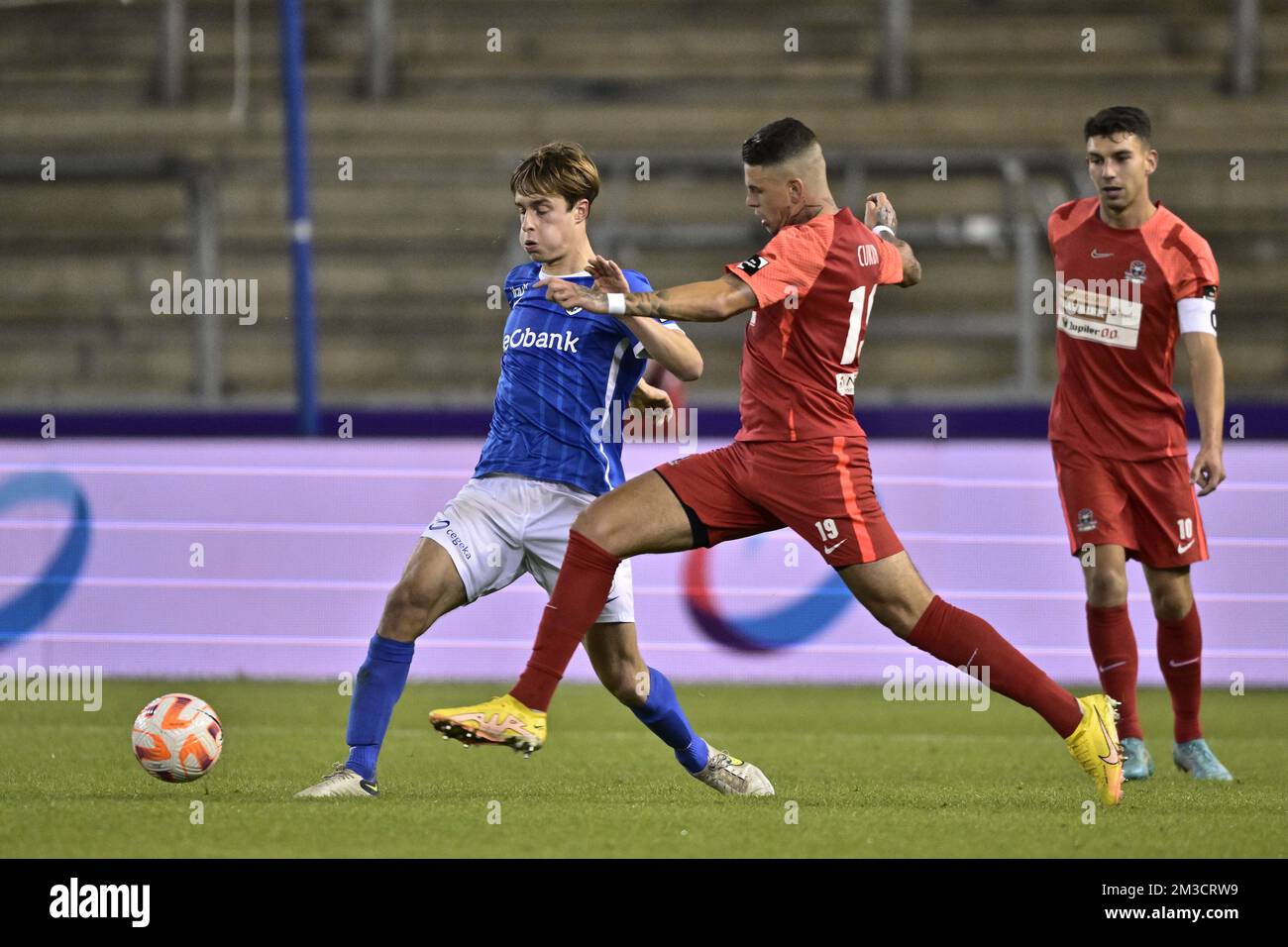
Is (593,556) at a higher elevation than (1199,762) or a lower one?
higher

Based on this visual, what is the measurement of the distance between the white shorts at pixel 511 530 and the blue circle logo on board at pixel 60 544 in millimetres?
4054

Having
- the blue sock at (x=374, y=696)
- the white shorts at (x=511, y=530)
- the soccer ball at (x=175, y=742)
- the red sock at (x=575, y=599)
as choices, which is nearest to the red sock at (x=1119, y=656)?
the white shorts at (x=511, y=530)

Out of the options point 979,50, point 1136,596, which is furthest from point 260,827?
point 979,50

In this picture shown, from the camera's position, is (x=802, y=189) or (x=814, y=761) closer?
(x=802, y=189)

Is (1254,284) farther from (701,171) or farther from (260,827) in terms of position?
(260,827)

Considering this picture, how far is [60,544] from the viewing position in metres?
9.17

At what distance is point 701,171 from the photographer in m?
14.3

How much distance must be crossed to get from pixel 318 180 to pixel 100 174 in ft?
5.41

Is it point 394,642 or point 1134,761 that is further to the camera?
point 1134,761

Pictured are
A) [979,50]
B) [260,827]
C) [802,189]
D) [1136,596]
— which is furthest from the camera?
[979,50]

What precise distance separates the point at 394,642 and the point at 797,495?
1.18m

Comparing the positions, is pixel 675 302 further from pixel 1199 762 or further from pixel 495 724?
pixel 1199 762

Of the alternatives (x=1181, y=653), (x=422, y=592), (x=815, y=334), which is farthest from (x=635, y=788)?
(x=1181, y=653)

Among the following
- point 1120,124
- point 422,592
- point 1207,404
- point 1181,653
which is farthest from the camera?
point 1181,653
